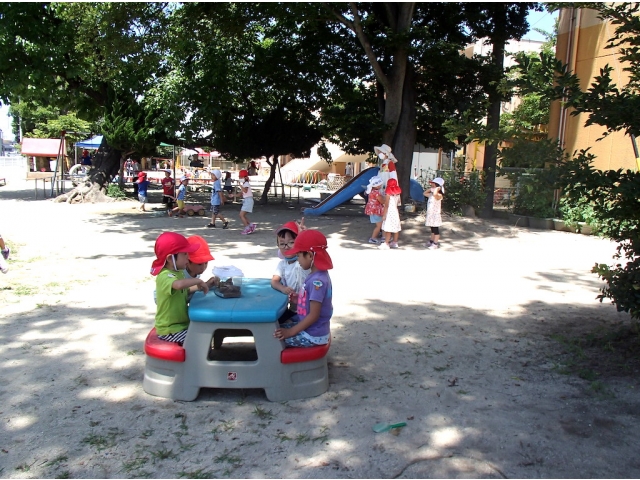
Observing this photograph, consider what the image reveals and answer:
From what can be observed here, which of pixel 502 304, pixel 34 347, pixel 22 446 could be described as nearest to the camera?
pixel 22 446

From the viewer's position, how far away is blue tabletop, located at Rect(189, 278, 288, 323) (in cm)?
391

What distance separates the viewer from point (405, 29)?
1277 centimetres

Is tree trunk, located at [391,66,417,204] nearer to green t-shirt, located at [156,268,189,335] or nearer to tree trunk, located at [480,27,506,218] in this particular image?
tree trunk, located at [480,27,506,218]

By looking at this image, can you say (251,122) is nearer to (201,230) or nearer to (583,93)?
(201,230)

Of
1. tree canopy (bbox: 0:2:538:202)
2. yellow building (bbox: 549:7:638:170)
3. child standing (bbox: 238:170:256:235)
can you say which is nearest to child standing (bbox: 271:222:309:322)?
child standing (bbox: 238:170:256:235)

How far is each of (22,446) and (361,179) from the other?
13.2 m

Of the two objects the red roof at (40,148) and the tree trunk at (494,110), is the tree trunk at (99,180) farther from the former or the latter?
the tree trunk at (494,110)

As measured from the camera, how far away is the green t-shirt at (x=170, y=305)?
13.4ft

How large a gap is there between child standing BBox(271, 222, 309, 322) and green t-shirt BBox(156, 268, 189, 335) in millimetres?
803

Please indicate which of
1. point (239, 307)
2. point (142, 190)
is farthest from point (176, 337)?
point (142, 190)

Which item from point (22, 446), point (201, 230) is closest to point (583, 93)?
point (22, 446)

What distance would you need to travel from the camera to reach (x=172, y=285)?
400 centimetres

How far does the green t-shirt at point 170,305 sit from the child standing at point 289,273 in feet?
2.63

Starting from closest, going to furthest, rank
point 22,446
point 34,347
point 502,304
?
point 22,446
point 34,347
point 502,304
